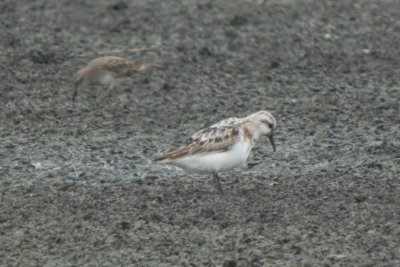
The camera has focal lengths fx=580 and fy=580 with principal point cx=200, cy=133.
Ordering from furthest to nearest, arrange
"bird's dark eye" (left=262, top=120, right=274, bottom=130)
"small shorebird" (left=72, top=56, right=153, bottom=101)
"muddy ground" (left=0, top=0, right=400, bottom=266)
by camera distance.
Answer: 1. "small shorebird" (left=72, top=56, right=153, bottom=101)
2. "bird's dark eye" (left=262, top=120, right=274, bottom=130)
3. "muddy ground" (left=0, top=0, right=400, bottom=266)

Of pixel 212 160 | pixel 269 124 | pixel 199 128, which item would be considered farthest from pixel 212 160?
pixel 199 128

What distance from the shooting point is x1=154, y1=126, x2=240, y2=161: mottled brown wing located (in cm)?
571

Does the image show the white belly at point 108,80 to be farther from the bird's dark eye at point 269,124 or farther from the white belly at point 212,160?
the bird's dark eye at point 269,124

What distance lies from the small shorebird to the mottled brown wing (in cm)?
249

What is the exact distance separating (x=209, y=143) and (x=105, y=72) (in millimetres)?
2671

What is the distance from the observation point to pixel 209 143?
5.77 metres

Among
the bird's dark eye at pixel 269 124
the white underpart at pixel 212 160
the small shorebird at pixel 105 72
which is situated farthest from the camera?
the small shorebird at pixel 105 72

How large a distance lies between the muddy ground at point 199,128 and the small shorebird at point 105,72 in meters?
0.29

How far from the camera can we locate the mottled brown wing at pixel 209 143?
5.71 metres

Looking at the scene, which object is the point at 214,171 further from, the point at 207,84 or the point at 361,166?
the point at 207,84

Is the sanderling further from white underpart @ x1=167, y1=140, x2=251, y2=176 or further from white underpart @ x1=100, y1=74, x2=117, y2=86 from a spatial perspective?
white underpart @ x1=100, y1=74, x2=117, y2=86

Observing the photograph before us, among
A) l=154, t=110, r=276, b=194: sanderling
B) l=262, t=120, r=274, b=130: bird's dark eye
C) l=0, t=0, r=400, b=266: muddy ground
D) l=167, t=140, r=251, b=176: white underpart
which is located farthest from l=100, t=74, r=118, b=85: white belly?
l=262, t=120, r=274, b=130: bird's dark eye

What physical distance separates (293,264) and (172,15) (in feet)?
20.9

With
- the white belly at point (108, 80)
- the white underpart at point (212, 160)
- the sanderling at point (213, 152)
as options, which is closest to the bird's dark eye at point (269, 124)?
the sanderling at point (213, 152)
